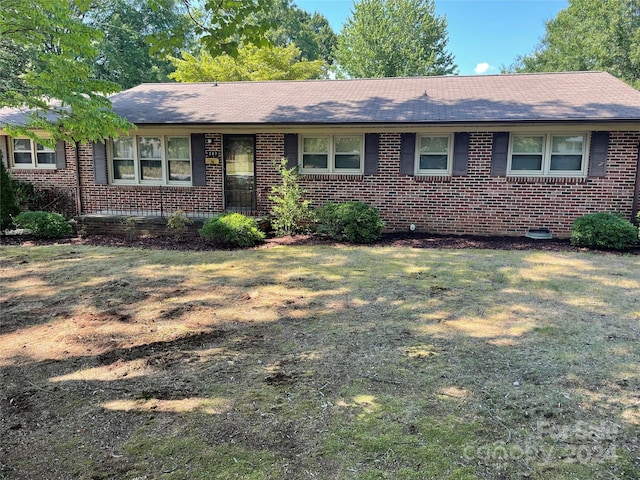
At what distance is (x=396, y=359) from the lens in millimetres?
3982

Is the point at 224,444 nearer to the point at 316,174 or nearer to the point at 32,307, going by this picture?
the point at 32,307

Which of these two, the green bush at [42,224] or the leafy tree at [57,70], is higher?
the leafy tree at [57,70]

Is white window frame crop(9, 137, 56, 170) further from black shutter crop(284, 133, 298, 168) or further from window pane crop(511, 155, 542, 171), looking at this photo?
window pane crop(511, 155, 542, 171)

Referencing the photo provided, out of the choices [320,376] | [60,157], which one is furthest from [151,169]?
[320,376]

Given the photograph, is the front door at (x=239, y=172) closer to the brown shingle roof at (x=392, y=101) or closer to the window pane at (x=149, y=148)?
the brown shingle roof at (x=392, y=101)

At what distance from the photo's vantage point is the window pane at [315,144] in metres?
11.1

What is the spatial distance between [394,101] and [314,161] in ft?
8.76

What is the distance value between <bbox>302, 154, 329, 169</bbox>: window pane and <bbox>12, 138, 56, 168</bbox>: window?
279 inches

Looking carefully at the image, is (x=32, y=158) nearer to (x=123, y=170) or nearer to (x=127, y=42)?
(x=123, y=170)

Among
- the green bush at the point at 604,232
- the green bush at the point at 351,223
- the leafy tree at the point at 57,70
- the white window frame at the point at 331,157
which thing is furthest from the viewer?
the white window frame at the point at 331,157

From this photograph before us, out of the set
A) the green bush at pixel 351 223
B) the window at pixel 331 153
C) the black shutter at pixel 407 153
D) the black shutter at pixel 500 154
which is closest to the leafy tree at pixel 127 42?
the window at pixel 331 153

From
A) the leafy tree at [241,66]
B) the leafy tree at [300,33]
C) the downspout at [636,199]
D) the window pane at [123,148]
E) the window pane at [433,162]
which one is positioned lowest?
the downspout at [636,199]

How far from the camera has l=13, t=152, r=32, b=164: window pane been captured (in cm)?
1267

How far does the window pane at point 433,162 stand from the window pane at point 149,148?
6.78 meters
